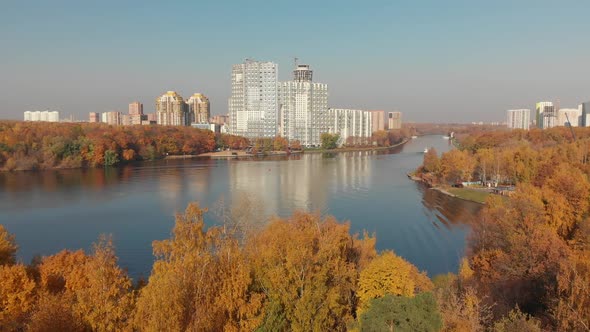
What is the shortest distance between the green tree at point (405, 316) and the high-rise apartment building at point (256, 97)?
900 inches

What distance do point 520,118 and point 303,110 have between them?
22352 millimetres

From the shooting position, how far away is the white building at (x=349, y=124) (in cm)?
2548

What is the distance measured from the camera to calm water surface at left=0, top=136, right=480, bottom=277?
5824mm

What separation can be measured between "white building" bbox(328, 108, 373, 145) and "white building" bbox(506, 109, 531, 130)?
638 inches

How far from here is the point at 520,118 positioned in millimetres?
38438

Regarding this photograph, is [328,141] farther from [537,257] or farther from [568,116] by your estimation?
[537,257]

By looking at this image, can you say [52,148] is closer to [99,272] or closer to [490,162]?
[490,162]

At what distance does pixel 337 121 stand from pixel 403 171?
11.9 metres

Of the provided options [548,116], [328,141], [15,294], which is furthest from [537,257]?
[548,116]

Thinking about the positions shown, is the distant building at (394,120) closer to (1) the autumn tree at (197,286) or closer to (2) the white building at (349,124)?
(2) the white building at (349,124)

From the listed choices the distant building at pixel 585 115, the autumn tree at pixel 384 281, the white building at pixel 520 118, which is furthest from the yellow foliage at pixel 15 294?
the white building at pixel 520 118

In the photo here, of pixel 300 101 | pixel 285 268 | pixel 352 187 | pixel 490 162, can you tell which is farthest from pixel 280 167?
pixel 285 268

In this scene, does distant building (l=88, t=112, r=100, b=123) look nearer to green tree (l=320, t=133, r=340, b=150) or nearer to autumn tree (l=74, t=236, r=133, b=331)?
green tree (l=320, t=133, r=340, b=150)

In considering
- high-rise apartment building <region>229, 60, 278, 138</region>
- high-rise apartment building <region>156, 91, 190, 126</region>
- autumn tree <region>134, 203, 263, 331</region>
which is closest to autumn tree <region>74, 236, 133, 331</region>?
autumn tree <region>134, 203, 263, 331</region>
